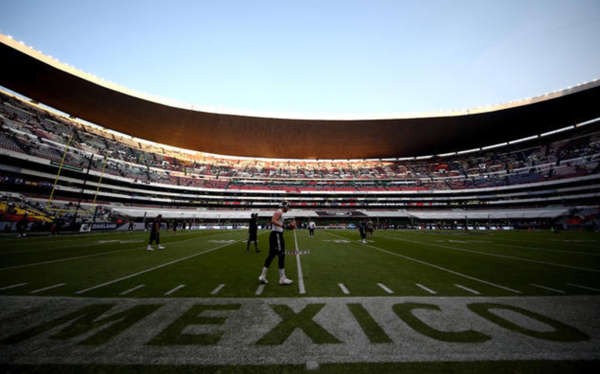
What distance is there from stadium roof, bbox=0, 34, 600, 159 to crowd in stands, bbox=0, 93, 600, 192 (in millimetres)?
3968

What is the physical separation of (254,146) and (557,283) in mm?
63809

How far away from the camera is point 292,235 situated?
86.9 ft

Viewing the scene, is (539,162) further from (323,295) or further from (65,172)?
(65,172)

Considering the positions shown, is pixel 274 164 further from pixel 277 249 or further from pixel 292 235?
pixel 277 249

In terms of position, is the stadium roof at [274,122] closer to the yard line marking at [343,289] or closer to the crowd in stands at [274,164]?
the crowd in stands at [274,164]

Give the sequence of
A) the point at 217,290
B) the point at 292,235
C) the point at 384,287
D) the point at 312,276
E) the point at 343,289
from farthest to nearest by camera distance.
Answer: the point at 292,235 → the point at 312,276 → the point at 384,287 → the point at 343,289 → the point at 217,290

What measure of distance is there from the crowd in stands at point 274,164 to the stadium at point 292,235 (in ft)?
1.51

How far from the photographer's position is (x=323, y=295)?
4.70 meters

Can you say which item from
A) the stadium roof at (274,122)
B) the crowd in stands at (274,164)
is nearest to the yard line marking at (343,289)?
the crowd in stands at (274,164)

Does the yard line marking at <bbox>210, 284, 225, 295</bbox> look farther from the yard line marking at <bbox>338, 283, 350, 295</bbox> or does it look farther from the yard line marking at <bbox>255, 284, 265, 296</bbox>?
the yard line marking at <bbox>338, 283, 350, 295</bbox>

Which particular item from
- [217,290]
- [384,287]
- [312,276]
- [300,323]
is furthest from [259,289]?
[384,287]

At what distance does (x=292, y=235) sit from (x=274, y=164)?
53.4m

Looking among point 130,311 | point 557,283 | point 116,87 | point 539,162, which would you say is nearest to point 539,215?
point 539,162

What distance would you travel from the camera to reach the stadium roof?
38.8 m
